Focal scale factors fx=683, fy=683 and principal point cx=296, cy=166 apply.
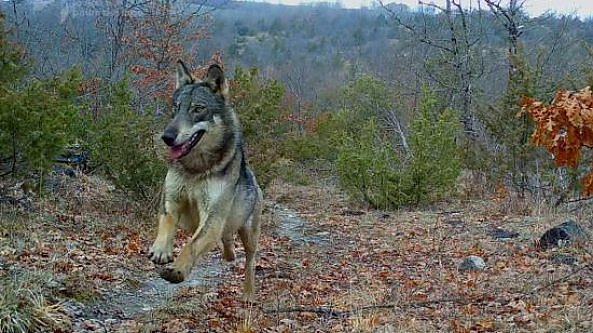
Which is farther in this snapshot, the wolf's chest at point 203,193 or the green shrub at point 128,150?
the green shrub at point 128,150

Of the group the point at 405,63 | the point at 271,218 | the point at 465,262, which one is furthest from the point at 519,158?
the point at 405,63

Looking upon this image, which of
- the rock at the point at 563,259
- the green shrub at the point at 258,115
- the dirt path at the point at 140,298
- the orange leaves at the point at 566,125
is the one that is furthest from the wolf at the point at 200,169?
the green shrub at the point at 258,115

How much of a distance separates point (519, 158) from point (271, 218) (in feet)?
18.9

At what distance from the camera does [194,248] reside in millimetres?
5500

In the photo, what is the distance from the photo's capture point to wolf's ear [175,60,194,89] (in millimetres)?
6289

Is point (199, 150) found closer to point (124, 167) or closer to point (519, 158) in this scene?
point (124, 167)

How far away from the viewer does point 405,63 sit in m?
41.3

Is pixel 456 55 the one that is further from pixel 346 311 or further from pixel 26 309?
pixel 26 309

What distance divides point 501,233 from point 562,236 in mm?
2034

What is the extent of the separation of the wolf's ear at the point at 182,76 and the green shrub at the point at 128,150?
513cm

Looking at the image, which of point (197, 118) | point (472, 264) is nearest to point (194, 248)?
point (197, 118)

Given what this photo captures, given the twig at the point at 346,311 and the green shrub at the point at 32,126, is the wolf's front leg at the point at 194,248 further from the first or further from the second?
the green shrub at the point at 32,126

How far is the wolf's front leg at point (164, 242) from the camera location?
543 centimetres

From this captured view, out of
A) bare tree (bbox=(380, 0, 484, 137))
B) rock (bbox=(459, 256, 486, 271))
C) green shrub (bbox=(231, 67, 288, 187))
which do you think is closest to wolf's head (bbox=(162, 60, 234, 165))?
rock (bbox=(459, 256, 486, 271))
